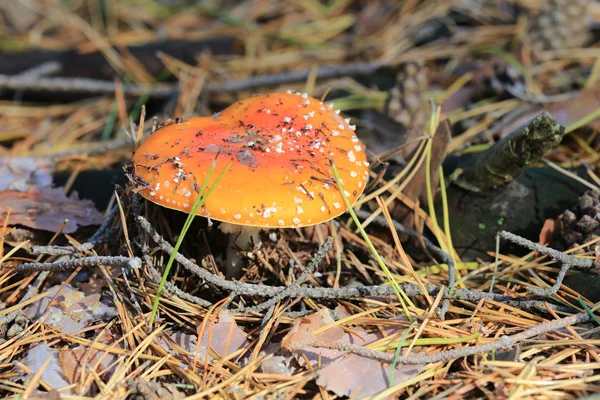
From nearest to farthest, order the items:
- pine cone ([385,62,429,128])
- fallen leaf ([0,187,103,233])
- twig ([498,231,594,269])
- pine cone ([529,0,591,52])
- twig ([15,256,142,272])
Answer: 1. twig ([15,256,142,272])
2. twig ([498,231,594,269])
3. fallen leaf ([0,187,103,233])
4. pine cone ([385,62,429,128])
5. pine cone ([529,0,591,52])

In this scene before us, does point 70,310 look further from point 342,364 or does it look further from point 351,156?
point 351,156

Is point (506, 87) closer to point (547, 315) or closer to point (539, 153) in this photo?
point (539, 153)

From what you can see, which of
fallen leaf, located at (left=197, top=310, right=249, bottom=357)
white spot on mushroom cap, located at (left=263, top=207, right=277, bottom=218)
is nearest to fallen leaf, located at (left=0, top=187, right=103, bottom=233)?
fallen leaf, located at (left=197, top=310, right=249, bottom=357)

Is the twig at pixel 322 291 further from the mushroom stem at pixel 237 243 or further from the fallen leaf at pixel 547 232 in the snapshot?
the fallen leaf at pixel 547 232

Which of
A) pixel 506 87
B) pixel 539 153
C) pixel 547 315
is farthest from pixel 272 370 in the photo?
pixel 506 87

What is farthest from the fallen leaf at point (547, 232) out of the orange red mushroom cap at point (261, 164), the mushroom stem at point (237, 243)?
the mushroom stem at point (237, 243)

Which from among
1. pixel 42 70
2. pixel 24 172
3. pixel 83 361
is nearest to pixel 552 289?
pixel 83 361

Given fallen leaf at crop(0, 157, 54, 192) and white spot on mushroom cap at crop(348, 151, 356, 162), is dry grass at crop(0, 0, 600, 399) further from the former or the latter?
white spot on mushroom cap at crop(348, 151, 356, 162)
